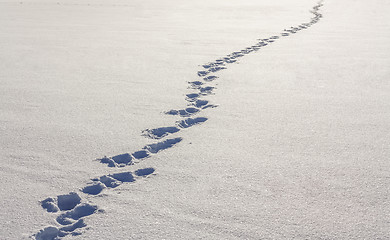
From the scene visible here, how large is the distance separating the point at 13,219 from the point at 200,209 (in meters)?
0.62

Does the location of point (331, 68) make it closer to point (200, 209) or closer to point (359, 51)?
point (359, 51)

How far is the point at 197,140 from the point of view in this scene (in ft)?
6.37

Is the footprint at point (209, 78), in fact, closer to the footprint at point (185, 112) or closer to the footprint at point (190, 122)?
the footprint at point (185, 112)

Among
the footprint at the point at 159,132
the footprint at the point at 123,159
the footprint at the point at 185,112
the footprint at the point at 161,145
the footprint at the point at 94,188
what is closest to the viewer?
the footprint at the point at 94,188

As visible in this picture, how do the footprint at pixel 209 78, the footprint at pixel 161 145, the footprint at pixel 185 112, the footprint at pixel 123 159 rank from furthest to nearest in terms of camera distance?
the footprint at pixel 209 78 → the footprint at pixel 185 112 → the footprint at pixel 161 145 → the footprint at pixel 123 159

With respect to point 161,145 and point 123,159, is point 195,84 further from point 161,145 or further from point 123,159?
point 123,159

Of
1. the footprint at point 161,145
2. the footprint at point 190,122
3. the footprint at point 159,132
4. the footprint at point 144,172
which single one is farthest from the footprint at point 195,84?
the footprint at point 144,172

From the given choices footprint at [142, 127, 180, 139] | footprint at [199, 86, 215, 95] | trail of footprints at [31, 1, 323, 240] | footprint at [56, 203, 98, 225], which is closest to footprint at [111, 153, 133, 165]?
trail of footprints at [31, 1, 323, 240]

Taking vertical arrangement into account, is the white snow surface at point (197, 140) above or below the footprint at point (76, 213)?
above

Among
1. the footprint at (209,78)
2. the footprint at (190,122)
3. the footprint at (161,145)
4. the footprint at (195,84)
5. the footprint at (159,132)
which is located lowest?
the footprint at (161,145)

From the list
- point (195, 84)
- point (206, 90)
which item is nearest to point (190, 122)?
point (206, 90)

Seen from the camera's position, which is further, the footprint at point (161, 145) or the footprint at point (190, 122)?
the footprint at point (190, 122)

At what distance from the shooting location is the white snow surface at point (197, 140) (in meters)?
1.35

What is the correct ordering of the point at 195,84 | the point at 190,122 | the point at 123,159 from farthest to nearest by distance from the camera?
the point at 195,84 < the point at 190,122 < the point at 123,159
